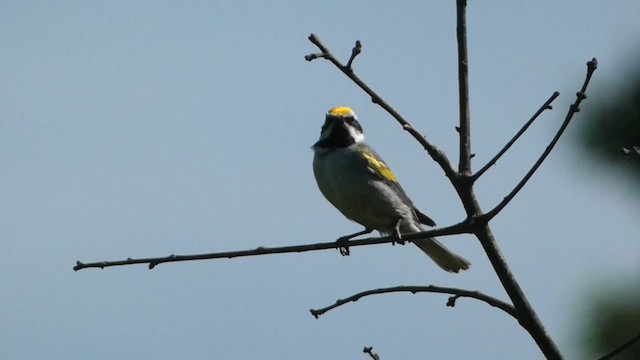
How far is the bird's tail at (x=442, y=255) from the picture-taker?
8008mm

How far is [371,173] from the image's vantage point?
7.59 m

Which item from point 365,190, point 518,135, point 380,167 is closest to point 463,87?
point 518,135

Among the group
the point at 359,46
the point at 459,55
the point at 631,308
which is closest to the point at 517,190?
the point at 459,55

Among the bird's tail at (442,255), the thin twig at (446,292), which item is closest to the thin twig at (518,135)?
the thin twig at (446,292)

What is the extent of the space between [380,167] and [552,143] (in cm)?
427

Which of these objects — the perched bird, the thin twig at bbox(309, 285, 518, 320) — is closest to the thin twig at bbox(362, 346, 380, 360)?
the thin twig at bbox(309, 285, 518, 320)

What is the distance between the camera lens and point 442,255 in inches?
317

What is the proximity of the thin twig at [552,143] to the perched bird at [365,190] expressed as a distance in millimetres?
3712

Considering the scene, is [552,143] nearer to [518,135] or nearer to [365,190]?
[518,135]

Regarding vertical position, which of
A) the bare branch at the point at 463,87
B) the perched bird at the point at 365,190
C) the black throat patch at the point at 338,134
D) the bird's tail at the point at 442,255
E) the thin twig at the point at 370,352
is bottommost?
the thin twig at the point at 370,352

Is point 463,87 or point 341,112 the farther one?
point 341,112

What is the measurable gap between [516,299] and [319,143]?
16.2 ft

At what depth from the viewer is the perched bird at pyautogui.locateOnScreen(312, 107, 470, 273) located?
744 cm

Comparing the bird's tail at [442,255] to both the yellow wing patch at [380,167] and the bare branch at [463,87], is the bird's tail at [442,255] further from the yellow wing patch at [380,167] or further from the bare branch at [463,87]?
the bare branch at [463,87]
